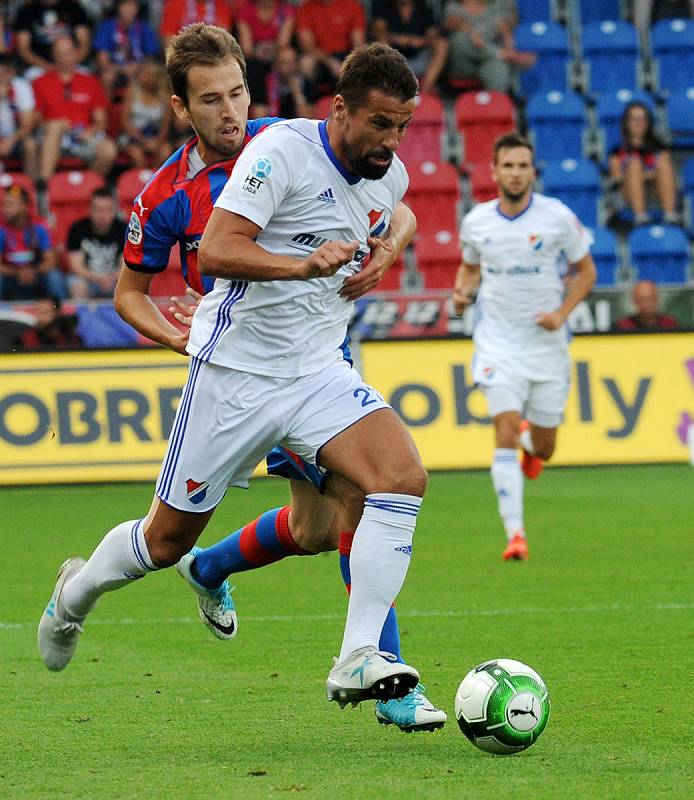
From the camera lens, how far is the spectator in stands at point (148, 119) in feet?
57.8

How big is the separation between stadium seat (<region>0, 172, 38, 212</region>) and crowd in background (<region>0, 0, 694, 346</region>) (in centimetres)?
6

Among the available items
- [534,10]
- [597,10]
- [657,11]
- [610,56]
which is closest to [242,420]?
[610,56]

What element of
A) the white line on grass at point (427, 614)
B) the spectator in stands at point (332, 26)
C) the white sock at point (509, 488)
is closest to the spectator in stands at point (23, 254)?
the spectator in stands at point (332, 26)

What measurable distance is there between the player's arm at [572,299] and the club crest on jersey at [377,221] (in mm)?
4697

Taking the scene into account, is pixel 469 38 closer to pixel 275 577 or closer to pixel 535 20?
pixel 535 20

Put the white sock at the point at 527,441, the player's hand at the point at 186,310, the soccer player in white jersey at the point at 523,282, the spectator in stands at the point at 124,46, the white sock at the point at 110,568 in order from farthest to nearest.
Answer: the spectator in stands at the point at 124,46
the white sock at the point at 527,441
the soccer player in white jersey at the point at 523,282
the player's hand at the point at 186,310
the white sock at the point at 110,568

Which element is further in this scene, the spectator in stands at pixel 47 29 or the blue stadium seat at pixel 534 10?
the blue stadium seat at pixel 534 10

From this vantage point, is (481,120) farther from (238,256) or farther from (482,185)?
(238,256)

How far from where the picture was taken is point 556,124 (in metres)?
18.7

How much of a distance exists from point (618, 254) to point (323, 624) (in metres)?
10.9

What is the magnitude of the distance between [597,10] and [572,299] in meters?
11.1

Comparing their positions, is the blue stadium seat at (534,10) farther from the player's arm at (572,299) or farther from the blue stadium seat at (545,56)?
the player's arm at (572,299)

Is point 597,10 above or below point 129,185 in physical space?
above

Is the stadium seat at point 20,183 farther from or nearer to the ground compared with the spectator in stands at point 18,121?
nearer to the ground
